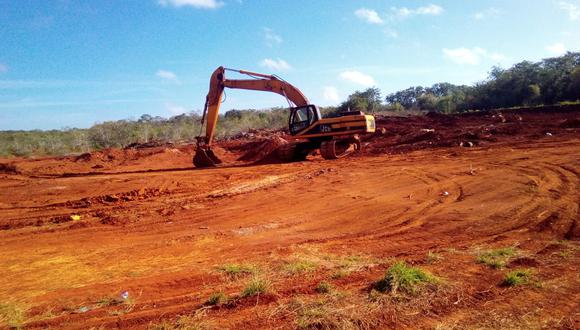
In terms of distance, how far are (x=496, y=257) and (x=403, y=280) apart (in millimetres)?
1668

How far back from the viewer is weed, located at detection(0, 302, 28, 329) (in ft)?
13.5

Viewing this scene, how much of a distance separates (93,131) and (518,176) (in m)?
35.0

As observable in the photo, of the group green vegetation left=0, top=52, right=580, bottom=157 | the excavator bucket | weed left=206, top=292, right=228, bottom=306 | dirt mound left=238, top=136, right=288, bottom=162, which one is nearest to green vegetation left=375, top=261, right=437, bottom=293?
weed left=206, top=292, right=228, bottom=306

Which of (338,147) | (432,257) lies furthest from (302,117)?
(432,257)

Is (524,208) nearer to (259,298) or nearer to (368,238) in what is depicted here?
(368,238)

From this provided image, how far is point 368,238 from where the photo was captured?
6656 millimetres

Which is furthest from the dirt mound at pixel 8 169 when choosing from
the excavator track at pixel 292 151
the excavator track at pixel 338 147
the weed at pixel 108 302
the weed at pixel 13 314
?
the weed at pixel 108 302

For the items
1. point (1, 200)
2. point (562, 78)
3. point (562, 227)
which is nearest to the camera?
point (562, 227)

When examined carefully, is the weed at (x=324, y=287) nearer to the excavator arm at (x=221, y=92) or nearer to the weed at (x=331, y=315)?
the weed at (x=331, y=315)

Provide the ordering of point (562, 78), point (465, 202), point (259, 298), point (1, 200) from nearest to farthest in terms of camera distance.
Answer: point (259, 298), point (465, 202), point (1, 200), point (562, 78)

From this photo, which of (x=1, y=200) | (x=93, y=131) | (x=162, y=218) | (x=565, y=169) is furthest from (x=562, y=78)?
(x=93, y=131)

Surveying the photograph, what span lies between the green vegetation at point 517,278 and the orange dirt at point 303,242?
8cm

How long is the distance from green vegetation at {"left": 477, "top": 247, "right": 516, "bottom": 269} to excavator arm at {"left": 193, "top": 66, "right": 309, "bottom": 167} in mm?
13203

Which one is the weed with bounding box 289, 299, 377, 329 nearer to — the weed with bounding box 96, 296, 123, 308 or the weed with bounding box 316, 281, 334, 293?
the weed with bounding box 316, 281, 334, 293
